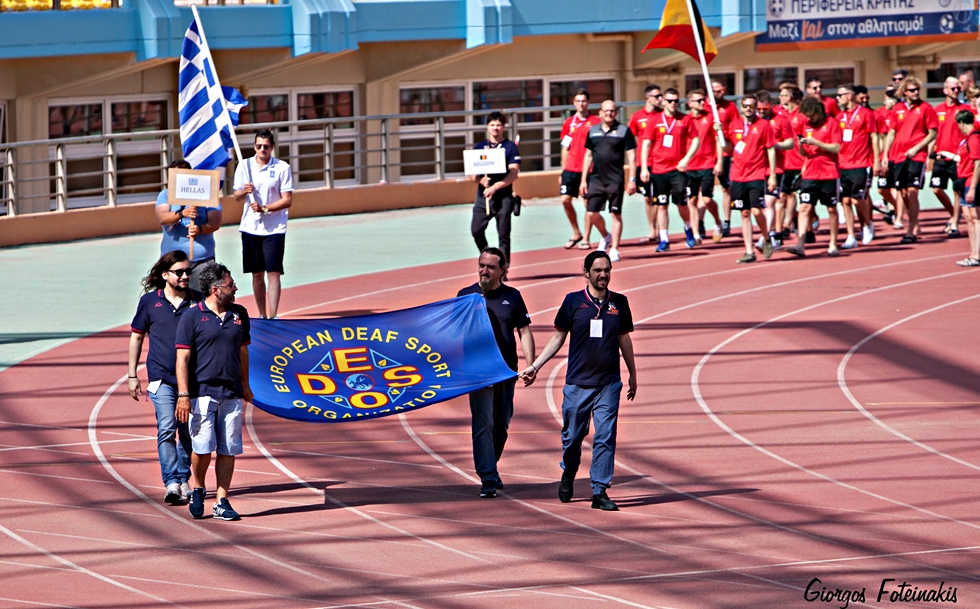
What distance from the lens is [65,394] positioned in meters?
13.7

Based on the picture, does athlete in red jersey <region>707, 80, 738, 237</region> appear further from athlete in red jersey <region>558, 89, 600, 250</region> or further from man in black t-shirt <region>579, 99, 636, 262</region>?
man in black t-shirt <region>579, 99, 636, 262</region>

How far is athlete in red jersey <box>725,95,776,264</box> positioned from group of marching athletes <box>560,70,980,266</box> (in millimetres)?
13

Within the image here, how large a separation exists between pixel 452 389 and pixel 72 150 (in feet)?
60.4

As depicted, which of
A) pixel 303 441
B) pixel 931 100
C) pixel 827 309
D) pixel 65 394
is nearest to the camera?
pixel 303 441

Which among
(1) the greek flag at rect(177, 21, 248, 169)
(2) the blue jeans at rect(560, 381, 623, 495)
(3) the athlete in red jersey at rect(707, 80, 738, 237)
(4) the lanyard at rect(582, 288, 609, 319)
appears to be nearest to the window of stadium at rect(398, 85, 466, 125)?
(3) the athlete in red jersey at rect(707, 80, 738, 237)

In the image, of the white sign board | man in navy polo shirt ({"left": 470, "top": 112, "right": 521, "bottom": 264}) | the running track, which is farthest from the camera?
man in navy polo shirt ({"left": 470, "top": 112, "right": 521, "bottom": 264})

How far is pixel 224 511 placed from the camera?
9.73m

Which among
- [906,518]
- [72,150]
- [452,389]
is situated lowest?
[906,518]

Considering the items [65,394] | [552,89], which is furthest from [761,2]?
[65,394]

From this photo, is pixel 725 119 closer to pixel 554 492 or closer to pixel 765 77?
pixel 554 492

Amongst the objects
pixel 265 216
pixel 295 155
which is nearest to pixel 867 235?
pixel 265 216

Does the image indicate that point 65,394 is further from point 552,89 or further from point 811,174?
point 552,89

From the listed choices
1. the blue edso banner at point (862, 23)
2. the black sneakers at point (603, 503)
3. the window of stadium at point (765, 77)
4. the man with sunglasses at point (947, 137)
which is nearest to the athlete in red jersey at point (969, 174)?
the man with sunglasses at point (947, 137)

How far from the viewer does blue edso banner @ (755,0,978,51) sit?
33969 millimetres
